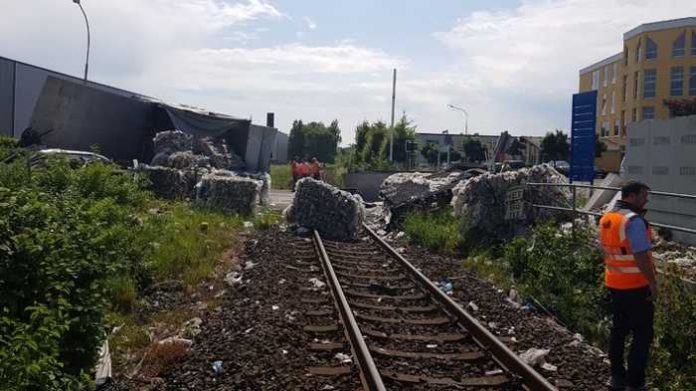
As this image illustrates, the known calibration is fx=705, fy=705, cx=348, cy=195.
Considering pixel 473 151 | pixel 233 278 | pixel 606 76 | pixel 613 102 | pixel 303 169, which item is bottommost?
pixel 233 278

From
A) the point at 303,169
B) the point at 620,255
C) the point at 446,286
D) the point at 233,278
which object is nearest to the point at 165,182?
the point at 303,169

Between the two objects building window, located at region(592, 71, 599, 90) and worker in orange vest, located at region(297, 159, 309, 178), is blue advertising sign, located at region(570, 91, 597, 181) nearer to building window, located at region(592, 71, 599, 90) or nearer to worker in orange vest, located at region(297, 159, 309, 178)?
worker in orange vest, located at region(297, 159, 309, 178)

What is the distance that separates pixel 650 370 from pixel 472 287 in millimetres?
4055

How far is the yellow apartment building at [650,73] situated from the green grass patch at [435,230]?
54278mm

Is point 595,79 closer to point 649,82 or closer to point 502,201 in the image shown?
point 649,82

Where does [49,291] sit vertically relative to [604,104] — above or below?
below

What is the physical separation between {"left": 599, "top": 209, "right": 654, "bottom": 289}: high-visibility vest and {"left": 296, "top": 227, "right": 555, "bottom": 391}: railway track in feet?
3.74

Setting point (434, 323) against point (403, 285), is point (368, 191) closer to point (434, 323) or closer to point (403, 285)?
point (403, 285)

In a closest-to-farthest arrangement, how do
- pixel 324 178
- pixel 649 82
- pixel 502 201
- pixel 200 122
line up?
pixel 502 201, pixel 200 122, pixel 324 178, pixel 649 82

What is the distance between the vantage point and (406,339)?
7.43m

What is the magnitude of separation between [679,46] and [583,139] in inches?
2505

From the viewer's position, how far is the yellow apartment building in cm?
7069

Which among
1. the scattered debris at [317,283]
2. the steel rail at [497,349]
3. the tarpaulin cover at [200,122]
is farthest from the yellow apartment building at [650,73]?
the steel rail at [497,349]

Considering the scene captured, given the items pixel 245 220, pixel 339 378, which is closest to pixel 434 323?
pixel 339 378
